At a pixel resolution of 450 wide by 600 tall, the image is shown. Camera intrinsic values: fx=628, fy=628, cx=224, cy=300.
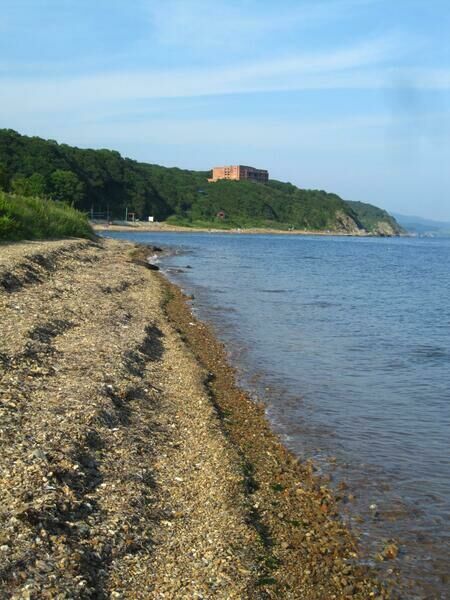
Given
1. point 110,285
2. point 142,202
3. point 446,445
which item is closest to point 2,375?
point 446,445

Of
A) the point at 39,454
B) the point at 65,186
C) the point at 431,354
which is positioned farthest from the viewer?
the point at 65,186

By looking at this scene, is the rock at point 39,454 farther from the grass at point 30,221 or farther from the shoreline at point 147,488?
the grass at point 30,221

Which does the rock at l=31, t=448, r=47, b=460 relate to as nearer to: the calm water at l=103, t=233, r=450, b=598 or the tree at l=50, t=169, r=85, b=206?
the calm water at l=103, t=233, r=450, b=598

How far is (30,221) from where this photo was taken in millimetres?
33844

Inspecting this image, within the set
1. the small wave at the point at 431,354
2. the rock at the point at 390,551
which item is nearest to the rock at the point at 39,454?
the rock at the point at 390,551

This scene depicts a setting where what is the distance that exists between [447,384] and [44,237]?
26.7 m

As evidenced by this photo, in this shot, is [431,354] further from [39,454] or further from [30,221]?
[30,221]

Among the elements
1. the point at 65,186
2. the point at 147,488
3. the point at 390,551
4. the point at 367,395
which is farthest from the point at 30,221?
the point at 65,186

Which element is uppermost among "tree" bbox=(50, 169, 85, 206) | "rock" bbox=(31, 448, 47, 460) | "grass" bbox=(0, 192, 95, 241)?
"tree" bbox=(50, 169, 85, 206)

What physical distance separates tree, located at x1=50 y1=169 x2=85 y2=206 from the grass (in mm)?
100300

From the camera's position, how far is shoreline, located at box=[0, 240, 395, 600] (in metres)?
5.46

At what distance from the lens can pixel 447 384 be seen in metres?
14.6

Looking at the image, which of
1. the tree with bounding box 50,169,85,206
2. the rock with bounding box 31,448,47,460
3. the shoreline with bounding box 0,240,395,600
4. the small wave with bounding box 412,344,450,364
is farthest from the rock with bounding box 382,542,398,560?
the tree with bounding box 50,169,85,206

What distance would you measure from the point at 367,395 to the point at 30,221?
83.3ft
